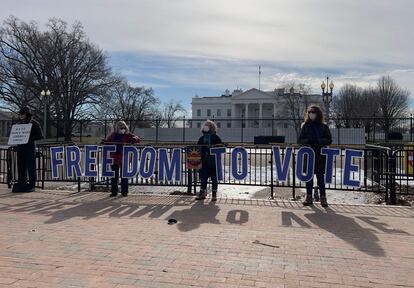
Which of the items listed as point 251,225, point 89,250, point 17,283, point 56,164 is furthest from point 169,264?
point 56,164

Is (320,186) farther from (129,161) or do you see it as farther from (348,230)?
(129,161)

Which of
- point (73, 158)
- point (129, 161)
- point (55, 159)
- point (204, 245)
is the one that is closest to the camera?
point (204, 245)

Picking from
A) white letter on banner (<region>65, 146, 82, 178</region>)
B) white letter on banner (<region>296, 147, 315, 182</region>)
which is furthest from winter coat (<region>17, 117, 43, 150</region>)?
white letter on banner (<region>296, 147, 315, 182</region>)

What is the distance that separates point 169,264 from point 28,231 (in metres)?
2.64

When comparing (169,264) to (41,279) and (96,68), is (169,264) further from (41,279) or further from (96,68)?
(96,68)

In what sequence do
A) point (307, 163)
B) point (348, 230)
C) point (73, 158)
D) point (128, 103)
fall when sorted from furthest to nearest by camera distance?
point (128, 103) < point (73, 158) < point (307, 163) < point (348, 230)

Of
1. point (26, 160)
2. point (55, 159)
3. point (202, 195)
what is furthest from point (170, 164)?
point (26, 160)

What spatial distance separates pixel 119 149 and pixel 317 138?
446 cm

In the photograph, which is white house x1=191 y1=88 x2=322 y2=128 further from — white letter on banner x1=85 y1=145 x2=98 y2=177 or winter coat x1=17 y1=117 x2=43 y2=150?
winter coat x1=17 y1=117 x2=43 y2=150

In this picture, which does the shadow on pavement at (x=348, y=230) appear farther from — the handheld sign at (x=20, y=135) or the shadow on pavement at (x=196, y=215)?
the handheld sign at (x=20, y=135)

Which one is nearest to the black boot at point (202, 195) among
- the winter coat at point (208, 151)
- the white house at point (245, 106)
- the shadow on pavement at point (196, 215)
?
the shadow on pavement at point (196, 215)

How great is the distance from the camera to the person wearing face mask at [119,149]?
380 inches

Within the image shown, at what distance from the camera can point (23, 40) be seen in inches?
2265

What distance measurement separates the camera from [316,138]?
347 inches
